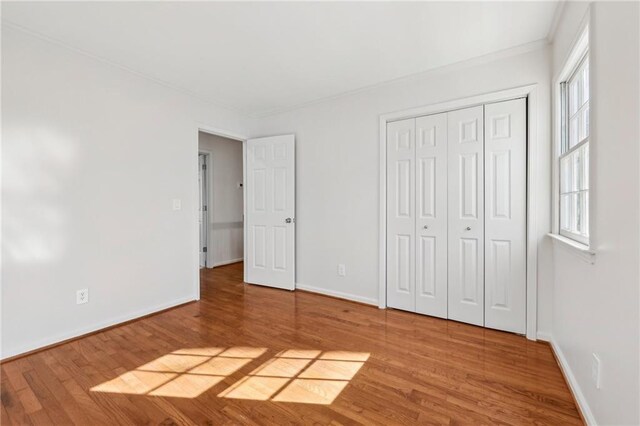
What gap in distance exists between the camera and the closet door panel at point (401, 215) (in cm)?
308

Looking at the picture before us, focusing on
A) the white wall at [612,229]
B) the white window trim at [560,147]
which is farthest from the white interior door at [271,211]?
the white wall at [612,229]

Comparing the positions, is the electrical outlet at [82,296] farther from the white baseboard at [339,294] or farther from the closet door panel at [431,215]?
the closet door panel at [431,215]

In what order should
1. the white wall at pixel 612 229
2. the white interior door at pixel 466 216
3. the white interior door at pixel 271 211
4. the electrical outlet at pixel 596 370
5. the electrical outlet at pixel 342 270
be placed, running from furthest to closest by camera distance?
the white interior door at pixel 271 211 → the electrical outlet at pixel 342 270 → the white interior door at pixel 466 216 → the electrical outlet at pixel 596 370 → the white wall at pixel 612 229

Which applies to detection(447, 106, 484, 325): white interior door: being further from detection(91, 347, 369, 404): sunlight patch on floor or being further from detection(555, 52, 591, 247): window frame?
detection(91, 347, 369, 404): sunlight patch on floor

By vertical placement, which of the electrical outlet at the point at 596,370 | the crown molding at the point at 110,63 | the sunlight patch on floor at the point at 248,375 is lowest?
the sunlight patch on floor at the point at 248,375

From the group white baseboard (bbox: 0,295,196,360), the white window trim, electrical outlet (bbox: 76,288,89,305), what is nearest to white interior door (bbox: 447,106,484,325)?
the white window trim

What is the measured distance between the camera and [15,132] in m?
2.19

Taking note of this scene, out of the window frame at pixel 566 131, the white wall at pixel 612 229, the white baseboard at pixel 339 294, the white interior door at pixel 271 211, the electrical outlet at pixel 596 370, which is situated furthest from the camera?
the white interior door at pixel 271 211

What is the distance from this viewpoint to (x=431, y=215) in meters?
2.96

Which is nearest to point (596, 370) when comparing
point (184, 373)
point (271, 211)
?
point (184, 373)

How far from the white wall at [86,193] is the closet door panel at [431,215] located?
8.33 feet

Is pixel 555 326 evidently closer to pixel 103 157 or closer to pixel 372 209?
pixel 372 209

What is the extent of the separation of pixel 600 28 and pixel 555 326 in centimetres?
200

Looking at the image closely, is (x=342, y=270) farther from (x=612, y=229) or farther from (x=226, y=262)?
(x=226, y=262)
